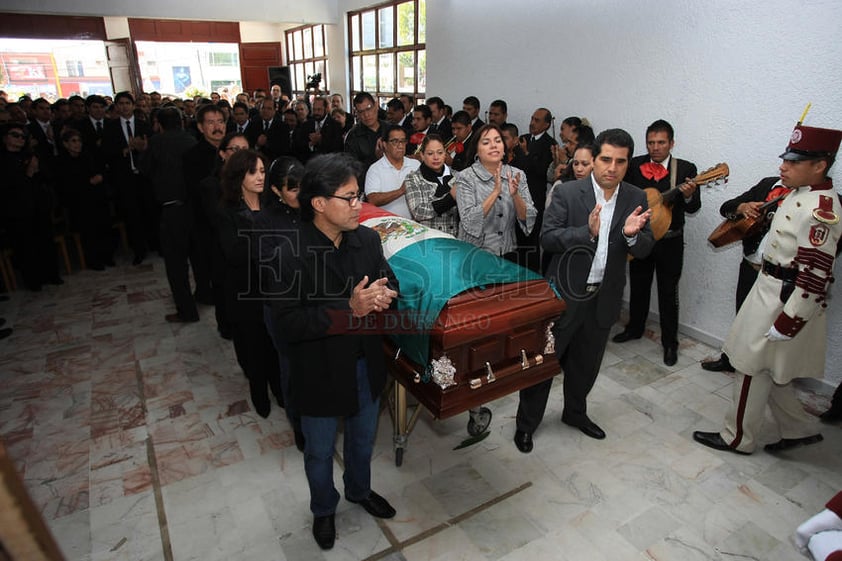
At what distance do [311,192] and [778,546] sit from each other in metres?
2.53

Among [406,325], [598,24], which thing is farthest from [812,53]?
[406,325]

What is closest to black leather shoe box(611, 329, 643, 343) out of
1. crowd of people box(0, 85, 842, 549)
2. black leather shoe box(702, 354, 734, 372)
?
crowd of people box(0, 85, 842, 549)

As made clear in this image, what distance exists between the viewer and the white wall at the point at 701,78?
10.6 ft

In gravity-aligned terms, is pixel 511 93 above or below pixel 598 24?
below

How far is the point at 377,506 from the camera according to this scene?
2445 millimetres

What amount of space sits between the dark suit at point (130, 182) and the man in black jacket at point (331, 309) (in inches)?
192

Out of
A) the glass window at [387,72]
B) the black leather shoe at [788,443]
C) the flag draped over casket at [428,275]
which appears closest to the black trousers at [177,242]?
the flag draped over casket at [428,275]

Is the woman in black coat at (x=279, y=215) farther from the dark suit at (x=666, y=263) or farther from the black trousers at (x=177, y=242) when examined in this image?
the dark suit at (x=666, y=263)

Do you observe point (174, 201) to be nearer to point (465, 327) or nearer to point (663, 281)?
point (465, 327)

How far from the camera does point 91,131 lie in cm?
616

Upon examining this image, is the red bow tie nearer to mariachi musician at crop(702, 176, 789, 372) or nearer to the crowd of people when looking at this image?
the crowd of people

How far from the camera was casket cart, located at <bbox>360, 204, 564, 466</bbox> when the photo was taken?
2.06 meters

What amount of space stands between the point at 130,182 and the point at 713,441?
6.14 m

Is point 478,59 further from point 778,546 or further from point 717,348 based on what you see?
point 778,546
